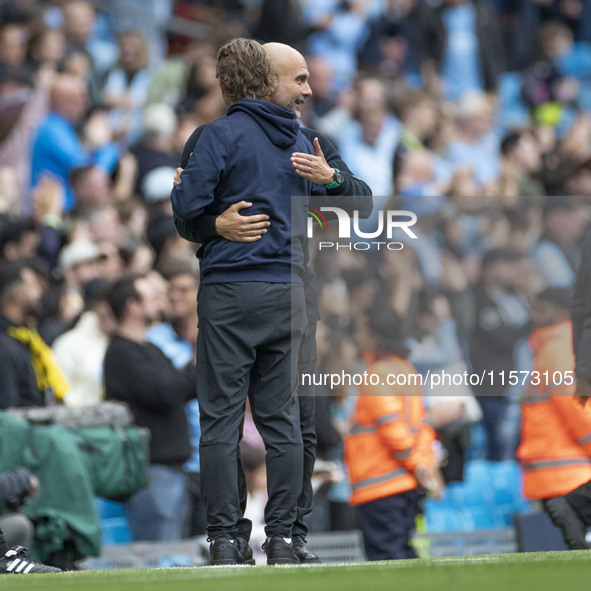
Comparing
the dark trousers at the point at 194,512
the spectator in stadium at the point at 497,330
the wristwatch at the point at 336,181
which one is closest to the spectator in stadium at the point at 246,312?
the wristwatch at the point at 336,181

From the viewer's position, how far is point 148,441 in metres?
7.88

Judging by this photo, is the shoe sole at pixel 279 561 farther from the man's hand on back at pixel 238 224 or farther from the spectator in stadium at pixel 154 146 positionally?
the spectator in stadium at pixel 154 146

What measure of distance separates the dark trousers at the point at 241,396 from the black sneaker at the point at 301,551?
189 millimetres

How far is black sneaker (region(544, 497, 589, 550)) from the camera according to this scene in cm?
612

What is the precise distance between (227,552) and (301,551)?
Result: 0.38 meters

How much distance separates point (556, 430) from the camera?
674 cm

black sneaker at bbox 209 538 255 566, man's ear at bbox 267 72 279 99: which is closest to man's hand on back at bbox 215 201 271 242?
man's ear at bbox 267 72 279 99

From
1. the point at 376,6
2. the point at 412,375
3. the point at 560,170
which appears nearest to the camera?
the point at 412,375

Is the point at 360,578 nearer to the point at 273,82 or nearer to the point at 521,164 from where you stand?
the point at 273,82

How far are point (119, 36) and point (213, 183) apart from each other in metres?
8.56

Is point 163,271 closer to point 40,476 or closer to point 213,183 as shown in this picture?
point 40,476

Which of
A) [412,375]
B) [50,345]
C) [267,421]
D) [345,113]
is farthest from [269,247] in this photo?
[345,113]

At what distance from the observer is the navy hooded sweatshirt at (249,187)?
16.7 ft

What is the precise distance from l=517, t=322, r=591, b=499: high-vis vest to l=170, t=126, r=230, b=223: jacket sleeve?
181cm
